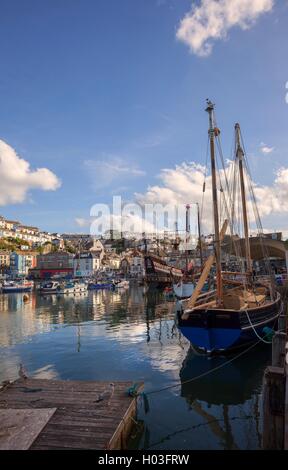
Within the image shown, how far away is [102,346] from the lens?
22625 millimetres

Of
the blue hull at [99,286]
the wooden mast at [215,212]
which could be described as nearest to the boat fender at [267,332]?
the wooden mast at [215,212]

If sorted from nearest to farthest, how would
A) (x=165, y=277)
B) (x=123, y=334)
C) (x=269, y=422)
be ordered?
(x=269, y=422)
(x=123, y=334)
(x=165, y=277)

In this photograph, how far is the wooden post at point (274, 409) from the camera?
7.16m

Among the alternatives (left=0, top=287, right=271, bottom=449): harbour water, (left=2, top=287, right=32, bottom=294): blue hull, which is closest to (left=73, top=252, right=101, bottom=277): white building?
(left=2, top=287, right=32, bottom=294): blue hull

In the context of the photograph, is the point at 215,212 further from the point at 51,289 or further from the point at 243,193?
the point at 51,289

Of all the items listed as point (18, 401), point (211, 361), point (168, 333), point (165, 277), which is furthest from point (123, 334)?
point (165, 277)

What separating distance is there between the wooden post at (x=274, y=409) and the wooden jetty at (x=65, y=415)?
362 cm

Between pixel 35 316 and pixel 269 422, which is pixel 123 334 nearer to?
pixel 35 316

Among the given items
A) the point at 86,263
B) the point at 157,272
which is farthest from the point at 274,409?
the point at 86,263

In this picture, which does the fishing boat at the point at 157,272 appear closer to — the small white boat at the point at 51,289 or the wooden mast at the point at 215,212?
the small white boat at the point at 51,289

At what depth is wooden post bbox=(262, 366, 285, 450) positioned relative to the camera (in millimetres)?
7156

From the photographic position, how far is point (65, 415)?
29.5 feet

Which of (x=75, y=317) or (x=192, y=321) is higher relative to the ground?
(x=192, y=321)
